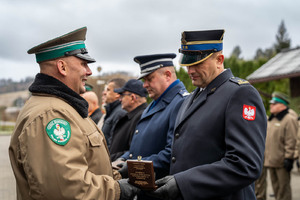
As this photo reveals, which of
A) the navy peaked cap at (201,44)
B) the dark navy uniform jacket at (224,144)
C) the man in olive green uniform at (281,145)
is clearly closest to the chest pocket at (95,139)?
the dark navy uniform jacket at (224,144)

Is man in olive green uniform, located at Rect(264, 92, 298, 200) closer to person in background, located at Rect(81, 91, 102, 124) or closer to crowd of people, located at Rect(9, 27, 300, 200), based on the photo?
person in background, located at Rect(81, 91, 102, 124)

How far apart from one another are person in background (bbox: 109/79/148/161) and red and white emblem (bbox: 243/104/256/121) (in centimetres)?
256

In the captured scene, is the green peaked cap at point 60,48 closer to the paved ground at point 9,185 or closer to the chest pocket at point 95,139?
the chest pocket at point 95,139

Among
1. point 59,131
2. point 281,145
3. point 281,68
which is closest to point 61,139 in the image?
point 59,131

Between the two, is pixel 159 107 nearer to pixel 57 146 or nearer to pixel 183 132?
pixel 183 132

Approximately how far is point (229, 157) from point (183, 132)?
1.52 feet

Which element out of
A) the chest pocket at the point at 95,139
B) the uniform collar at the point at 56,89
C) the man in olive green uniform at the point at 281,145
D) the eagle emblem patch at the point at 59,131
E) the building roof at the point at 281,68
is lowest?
the man in olive green uniform at the point at 281,145

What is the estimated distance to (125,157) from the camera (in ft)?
13.1

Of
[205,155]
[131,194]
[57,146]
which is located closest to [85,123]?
[57,146]

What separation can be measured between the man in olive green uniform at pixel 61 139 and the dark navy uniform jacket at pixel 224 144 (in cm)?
52

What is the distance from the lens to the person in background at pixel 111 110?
5578 mm

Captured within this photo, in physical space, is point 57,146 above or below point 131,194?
above

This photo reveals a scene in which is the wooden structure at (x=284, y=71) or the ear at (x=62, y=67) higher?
the ear at (x=62, y=67)

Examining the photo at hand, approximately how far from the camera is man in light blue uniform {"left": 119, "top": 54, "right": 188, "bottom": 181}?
3352 millimetres
